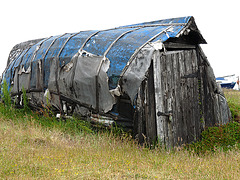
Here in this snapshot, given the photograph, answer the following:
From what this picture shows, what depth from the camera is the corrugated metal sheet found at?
7.08 meters

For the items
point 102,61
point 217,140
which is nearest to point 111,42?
point 102,61

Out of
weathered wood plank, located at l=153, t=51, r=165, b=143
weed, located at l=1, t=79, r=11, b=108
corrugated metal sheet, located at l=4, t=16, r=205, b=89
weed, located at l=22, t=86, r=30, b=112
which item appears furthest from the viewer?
weed, located at l=1, t=79, r=11, b=108

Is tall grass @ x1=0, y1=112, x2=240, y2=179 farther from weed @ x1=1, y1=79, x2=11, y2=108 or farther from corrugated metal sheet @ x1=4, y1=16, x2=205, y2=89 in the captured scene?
weed @ x1=1, y1=79, x2=11, y2=108

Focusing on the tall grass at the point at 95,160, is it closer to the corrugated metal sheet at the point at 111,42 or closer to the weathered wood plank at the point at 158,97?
the weathered wood plank at the point at 158,97

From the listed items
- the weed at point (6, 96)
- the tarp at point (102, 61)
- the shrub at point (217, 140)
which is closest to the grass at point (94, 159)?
the shrub at point (217, 140)

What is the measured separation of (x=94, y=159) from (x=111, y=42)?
136 inches

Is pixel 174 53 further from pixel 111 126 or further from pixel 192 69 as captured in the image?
pixel 111 126

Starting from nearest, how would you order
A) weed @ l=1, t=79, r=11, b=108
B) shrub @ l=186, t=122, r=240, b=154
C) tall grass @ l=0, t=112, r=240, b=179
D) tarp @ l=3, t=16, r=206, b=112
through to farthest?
tall grass @ l=0, t=112, r=240, b=179, tarp @ l=3, t=16, r=206, b=112, shrub @ l=186, t=122, r=240, b=154, weed @ l=1, t=79, r=11, b=108

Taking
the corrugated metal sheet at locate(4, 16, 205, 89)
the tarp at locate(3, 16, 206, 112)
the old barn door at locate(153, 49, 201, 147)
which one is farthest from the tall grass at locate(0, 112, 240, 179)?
the corrugated metal sheet at locate(4, 16, 205, 89)

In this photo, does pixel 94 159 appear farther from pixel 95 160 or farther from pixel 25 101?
pixel 25 101

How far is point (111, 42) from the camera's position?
25.5ft

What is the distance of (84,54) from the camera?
26.7ft

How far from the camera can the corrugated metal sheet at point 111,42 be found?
7.08m

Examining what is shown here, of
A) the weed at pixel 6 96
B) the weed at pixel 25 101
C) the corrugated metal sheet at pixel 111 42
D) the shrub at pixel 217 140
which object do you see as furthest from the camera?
the weed at pixel 6 96
